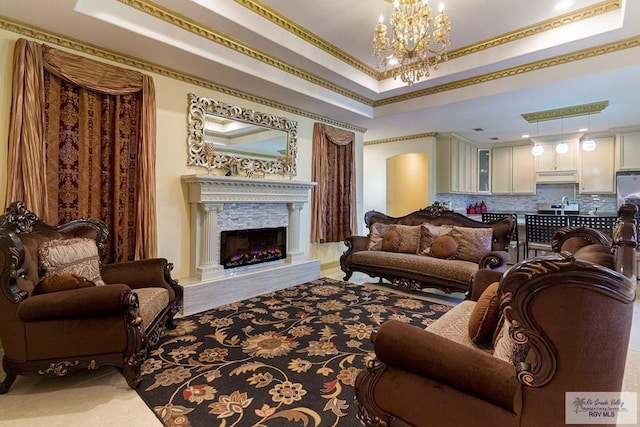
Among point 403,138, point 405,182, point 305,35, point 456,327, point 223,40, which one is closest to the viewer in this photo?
point 456,327

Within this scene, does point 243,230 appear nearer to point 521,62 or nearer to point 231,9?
point 231,9

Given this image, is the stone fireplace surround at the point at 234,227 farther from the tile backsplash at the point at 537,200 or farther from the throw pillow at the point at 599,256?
the tile backsplash at the point at 537,200

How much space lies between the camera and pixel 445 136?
656 centimetres

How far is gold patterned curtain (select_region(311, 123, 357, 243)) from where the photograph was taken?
524 cm

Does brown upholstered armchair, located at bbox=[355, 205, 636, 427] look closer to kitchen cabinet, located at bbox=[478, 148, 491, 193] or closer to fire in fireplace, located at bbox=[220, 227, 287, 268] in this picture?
fire in fireplace, located at bbox=[220, 227, 287, 268]

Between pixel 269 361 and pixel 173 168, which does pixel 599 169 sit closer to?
pixel 269 361

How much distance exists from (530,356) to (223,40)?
3.78 metres

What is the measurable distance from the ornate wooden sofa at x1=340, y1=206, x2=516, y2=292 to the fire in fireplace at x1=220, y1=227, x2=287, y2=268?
3.32 feet

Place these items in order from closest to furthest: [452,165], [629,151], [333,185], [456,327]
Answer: [456,327], [333,185], [629,151], [452,165]

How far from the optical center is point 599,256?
163cm

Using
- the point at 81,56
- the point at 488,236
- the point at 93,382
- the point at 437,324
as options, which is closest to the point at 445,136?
the point at 488,236

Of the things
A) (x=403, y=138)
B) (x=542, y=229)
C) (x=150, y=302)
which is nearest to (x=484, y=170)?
(x=403, y=138)

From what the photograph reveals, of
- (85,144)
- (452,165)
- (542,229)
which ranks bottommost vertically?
(542,229)

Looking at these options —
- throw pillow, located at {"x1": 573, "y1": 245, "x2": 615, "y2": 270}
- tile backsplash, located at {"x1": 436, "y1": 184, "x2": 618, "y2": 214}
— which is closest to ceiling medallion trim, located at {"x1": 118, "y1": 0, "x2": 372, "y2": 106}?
throw pillow, located at {"x1": 573, "y1": 245, "x2": 615, "y2": 270}
